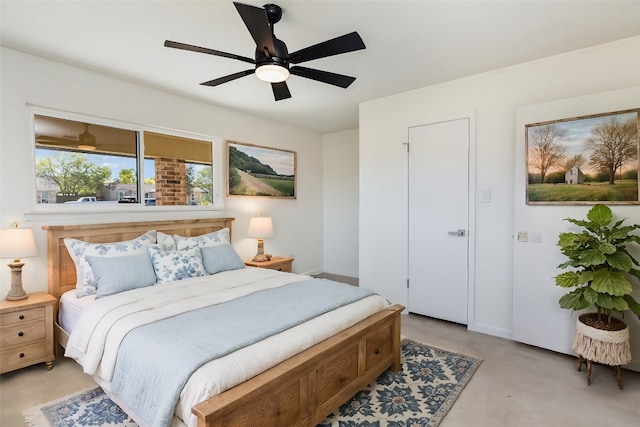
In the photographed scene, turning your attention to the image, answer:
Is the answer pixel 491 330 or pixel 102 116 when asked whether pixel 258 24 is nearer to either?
pixel 102 116

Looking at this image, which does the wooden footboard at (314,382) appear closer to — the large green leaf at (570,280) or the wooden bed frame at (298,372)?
the wooden bed frame at (298,372)

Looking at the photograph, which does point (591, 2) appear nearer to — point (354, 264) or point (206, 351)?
point (206, 351)

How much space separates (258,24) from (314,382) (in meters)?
2.04

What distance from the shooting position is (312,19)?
226 centimetres

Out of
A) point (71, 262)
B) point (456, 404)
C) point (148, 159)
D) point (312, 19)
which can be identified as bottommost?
point (456, 404)

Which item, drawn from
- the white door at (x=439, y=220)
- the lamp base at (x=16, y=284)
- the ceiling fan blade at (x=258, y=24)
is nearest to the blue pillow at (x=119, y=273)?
the lamp base at (x=16, y=284)

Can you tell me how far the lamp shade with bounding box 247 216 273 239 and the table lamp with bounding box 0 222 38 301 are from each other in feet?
7.45

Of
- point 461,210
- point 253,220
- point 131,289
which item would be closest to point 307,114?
point 253,220

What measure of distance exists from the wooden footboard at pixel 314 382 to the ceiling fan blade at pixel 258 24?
1.84m

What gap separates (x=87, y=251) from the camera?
9.11 ft

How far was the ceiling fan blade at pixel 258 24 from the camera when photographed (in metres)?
1.66

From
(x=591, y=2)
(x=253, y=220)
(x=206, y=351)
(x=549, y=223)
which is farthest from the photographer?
(x=253, y=220)

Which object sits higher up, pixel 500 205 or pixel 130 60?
pixel 130 60

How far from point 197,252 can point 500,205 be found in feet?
10.1
